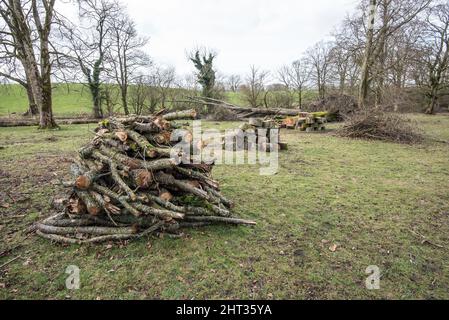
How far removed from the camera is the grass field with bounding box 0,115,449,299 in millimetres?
2273

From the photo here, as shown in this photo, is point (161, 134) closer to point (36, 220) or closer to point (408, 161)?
point (36, 220)

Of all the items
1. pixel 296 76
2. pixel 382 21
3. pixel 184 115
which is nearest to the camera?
pixel 184 115

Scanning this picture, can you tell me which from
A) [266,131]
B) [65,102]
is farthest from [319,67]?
[65,102]

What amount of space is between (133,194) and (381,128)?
31.2 ft

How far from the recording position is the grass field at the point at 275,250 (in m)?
2.27

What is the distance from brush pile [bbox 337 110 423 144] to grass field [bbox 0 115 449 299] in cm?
467

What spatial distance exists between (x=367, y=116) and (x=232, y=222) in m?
8.54

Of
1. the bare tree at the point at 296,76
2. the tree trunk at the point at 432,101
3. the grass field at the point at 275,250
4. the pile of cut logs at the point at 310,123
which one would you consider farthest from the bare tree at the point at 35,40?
the tree trunk at the point at 432,101

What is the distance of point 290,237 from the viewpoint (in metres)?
3.10

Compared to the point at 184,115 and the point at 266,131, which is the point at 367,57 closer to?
the point at 266,131

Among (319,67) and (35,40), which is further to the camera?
(319,67)

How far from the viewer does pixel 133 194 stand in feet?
9.47

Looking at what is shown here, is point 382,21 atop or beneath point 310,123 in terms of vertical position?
atop

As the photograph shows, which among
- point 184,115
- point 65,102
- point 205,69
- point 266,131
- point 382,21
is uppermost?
point 382,21
